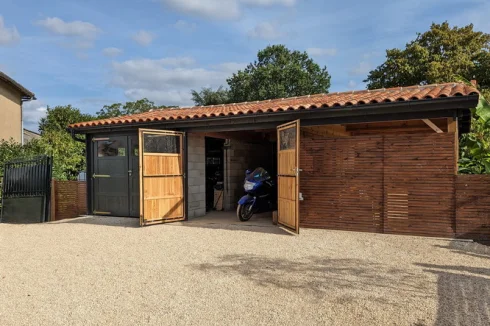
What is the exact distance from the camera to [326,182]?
291 inches

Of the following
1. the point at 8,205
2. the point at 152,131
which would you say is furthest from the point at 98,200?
the point at 152,131

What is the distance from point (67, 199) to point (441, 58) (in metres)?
17.5

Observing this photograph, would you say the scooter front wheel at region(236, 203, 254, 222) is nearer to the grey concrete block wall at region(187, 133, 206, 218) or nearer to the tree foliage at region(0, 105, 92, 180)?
the grey concrete block wall at region(187, 133, 206, 218)

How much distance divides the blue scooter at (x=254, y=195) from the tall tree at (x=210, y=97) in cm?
2295

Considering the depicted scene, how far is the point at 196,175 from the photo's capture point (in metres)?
9.66

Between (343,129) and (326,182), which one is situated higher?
(343,129)

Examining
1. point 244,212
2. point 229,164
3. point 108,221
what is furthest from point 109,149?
point 244,212

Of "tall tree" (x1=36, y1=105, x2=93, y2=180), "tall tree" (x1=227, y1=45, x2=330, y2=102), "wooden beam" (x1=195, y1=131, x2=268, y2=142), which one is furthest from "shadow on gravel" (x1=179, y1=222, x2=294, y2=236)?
"tall tree" (x1=227, y1=45, x2=330, y2=102)

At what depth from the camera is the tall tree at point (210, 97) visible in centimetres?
3267

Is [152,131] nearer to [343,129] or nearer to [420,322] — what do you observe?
[343,129]

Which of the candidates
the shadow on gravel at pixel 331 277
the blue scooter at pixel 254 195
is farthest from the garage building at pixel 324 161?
the shadow on gravel at pixel 331 277

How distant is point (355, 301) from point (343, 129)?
6.76 meters

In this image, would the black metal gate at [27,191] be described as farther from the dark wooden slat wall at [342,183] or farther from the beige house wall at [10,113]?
the beige house wall at [10,113]

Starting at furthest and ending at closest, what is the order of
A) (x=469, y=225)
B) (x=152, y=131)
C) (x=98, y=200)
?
(x=98, y=200) < (x=152, y=131) < (x=469, y=225)
